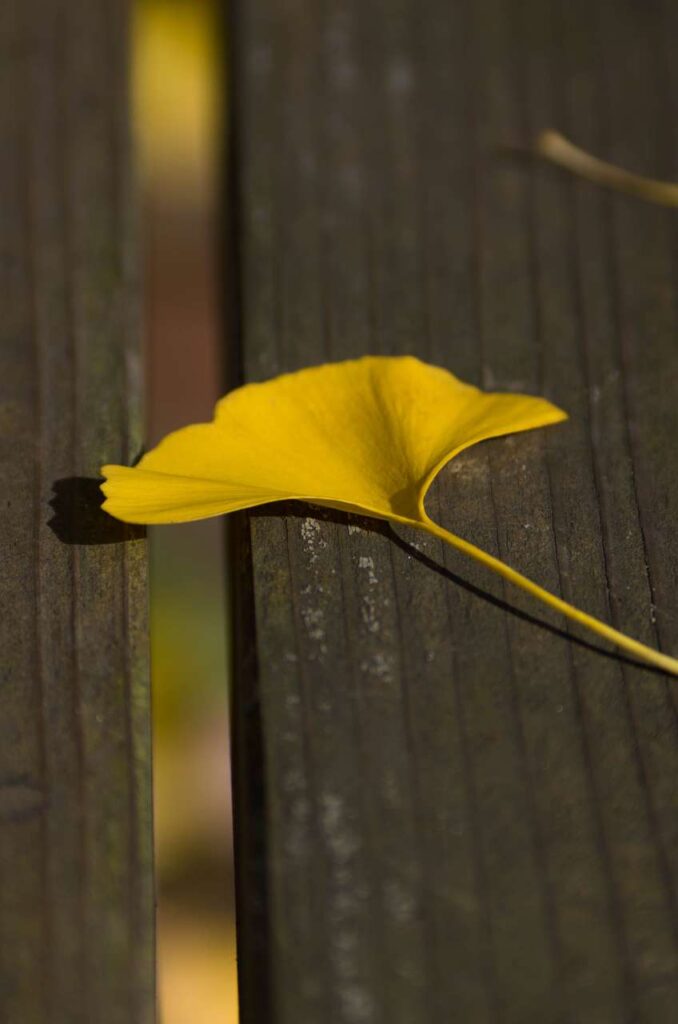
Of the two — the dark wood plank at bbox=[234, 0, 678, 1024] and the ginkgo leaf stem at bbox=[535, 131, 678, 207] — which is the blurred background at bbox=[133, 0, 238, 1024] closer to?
the dark wood plank at bbox=[234, 0, 678, 1024]

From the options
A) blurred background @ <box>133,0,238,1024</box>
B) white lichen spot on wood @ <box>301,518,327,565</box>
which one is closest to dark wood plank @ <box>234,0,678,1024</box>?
white lichen spot on wood @ <box>301,518,327,565</box>

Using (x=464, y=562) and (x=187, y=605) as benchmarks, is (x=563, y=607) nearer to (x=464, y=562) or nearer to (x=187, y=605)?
(x=464, y=562)

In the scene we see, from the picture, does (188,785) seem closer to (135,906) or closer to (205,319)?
(135,906)

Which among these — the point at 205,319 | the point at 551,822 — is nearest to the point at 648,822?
the point at 551,822

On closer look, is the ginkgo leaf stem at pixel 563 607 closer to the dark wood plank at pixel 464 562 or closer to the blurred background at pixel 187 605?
the dark wood plank at pixel 464 562

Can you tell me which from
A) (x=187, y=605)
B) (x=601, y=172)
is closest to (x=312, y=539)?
(x=601, y=172)

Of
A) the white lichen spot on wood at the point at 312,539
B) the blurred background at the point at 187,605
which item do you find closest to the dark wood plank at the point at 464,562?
the white lichen spot on wood at the point at 312,539

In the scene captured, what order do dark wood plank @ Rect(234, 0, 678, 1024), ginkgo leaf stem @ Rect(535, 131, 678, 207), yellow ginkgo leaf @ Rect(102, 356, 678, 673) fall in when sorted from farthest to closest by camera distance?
ginkgo leaf stem @ Rect(535, 131, 678, 207) → yellow ginkgo leaf @ Rect(102, 356, 678, 673) → dark wood plank @ Rect(234, 0, 678, 1024)
